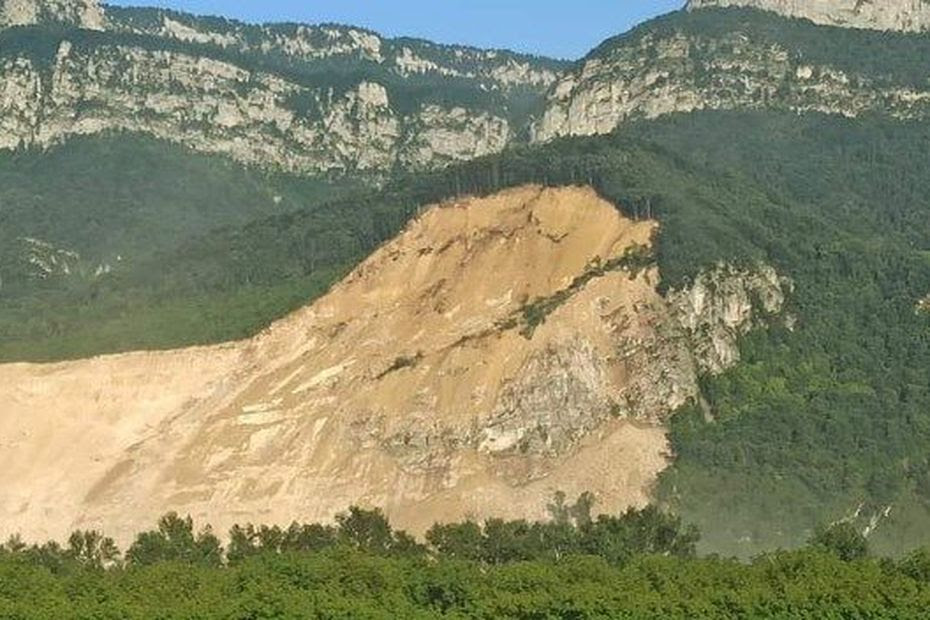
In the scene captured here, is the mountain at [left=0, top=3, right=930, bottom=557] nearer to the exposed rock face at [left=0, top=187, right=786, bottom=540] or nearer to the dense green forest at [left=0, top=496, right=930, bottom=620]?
the exposed rock face at [left=0, top=187, right=786, bottom=540]

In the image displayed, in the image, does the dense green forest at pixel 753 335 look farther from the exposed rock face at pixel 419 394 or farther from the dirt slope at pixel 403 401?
the dirt slope at pixel 403 401

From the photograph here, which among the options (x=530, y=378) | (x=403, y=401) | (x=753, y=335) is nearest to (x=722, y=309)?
(x=753, y=335)

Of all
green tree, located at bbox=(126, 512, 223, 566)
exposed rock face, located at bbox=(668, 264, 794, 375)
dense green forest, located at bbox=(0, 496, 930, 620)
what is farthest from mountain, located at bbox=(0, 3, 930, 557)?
green tree, located at bbox=(126, 512, 223, 566)

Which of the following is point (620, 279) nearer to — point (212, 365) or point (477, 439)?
point (477, 439)

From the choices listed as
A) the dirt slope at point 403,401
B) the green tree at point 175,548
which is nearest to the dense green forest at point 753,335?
the dirt slope at point 403,401

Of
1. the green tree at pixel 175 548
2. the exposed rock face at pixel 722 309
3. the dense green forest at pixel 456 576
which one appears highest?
the exposed rock face at pixel 722 309
